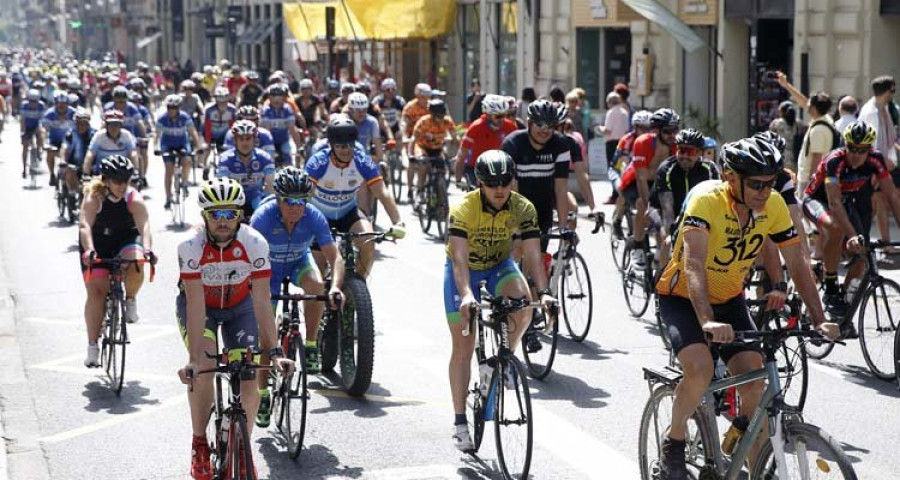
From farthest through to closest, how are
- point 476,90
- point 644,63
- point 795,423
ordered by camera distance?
point 476,90 → point 644,63 → point 795,423

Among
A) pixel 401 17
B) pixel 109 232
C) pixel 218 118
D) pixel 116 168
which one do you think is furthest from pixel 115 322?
pixel 401 17

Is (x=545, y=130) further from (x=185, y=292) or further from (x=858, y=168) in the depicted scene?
(x=185, y=292)

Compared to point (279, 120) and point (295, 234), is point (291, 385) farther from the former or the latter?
point (279, 120)

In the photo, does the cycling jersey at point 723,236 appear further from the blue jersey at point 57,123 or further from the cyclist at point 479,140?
the blue jersey at point 57,123

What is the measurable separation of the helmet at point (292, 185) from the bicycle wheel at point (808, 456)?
4.12 m

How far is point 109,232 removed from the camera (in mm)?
11516

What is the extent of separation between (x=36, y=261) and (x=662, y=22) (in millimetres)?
11681

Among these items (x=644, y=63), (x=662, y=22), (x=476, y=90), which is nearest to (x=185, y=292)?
(x=662, y=22)

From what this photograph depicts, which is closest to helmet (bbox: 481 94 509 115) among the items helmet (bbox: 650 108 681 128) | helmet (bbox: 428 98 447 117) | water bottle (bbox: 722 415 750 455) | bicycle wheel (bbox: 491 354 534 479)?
helmet (bbox: 650 108 681 128)

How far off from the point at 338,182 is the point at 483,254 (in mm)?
3319

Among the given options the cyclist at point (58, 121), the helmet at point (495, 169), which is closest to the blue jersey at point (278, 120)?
the cyclist at point (58, 121)

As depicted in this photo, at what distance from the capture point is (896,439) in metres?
9.05

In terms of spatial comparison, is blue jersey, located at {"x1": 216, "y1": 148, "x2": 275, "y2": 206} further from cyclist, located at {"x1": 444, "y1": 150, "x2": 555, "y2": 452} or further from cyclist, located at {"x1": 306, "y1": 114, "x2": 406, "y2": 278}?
cyclist, located at {"x1": 444, "y1": 150, "x2": 555, "y2": 452}

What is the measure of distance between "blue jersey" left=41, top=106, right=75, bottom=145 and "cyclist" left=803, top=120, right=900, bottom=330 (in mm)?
16996
